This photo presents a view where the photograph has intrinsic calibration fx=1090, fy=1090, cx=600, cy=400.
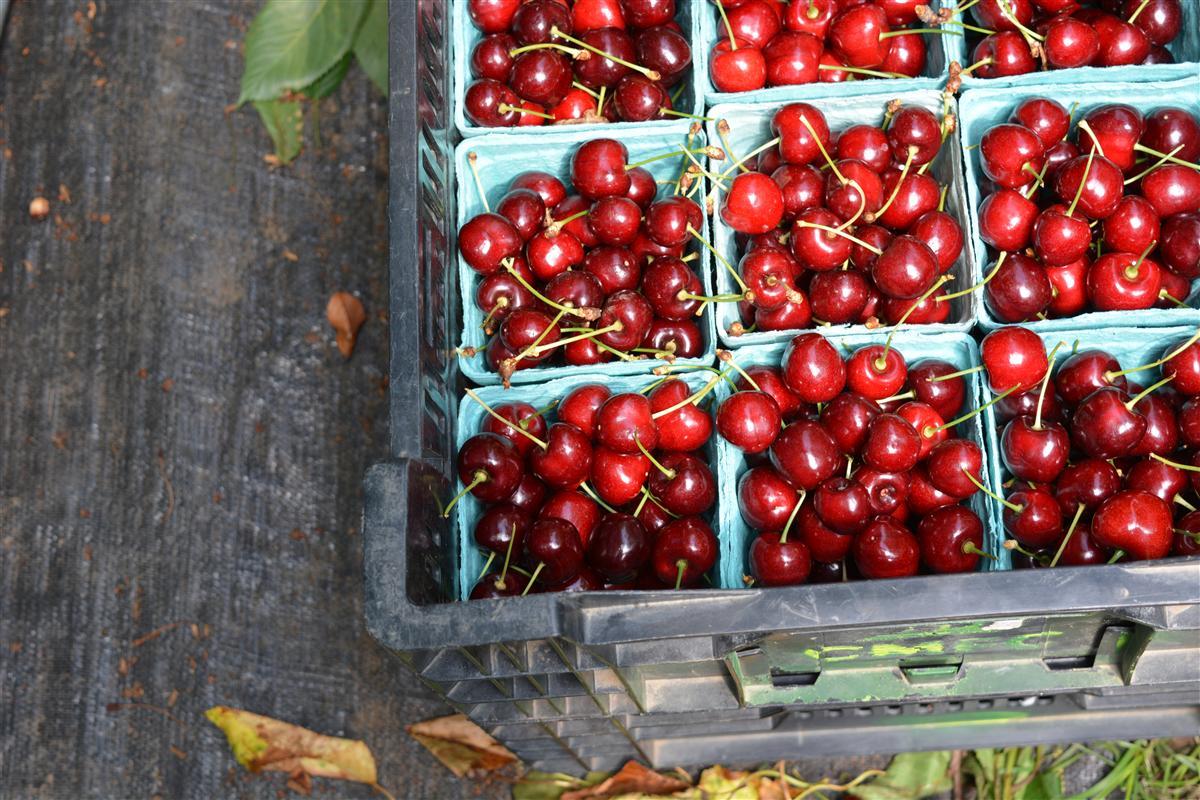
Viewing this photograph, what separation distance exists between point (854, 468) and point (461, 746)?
102 centimetres

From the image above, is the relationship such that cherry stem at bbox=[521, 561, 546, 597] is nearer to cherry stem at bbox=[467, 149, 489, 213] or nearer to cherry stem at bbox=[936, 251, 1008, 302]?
cherry stem at bbox=[467, 149, 489, 213]

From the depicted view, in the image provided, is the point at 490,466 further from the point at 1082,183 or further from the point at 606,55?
the point at 1082,183

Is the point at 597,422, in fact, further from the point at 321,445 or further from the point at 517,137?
the point at 321,445

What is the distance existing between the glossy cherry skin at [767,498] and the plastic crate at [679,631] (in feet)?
0.55

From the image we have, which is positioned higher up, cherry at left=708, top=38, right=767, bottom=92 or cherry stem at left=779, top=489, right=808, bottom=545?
cherry at left=708, top=38, right=767, bottom=92

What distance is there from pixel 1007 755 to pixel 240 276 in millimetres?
1772

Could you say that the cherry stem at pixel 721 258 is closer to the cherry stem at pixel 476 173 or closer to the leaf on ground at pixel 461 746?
the cherry stem at pixel 476 173

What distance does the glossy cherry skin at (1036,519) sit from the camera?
4.33 ft

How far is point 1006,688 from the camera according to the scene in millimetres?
1410

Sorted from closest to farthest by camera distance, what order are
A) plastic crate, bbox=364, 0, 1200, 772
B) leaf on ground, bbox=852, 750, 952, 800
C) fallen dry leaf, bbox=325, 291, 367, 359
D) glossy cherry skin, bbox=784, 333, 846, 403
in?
plastic crate, bbox=364, 0, 1200, 772
glossy cherry skin, bbox=784, 333, 846, 403
leaf on ground, bbox=852, 750, 952, 800
fallen dry leaf, bbox=325, 291, 367, 359

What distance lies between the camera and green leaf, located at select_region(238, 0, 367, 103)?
228 centimetres

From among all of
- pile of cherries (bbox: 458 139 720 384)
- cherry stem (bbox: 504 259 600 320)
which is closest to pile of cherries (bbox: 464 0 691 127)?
pile of cherries (bbox: 458 139 720 384)

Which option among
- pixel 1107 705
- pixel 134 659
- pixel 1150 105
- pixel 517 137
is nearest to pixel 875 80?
pixel 1150 105

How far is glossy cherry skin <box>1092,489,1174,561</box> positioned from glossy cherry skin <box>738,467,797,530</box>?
361 mm
